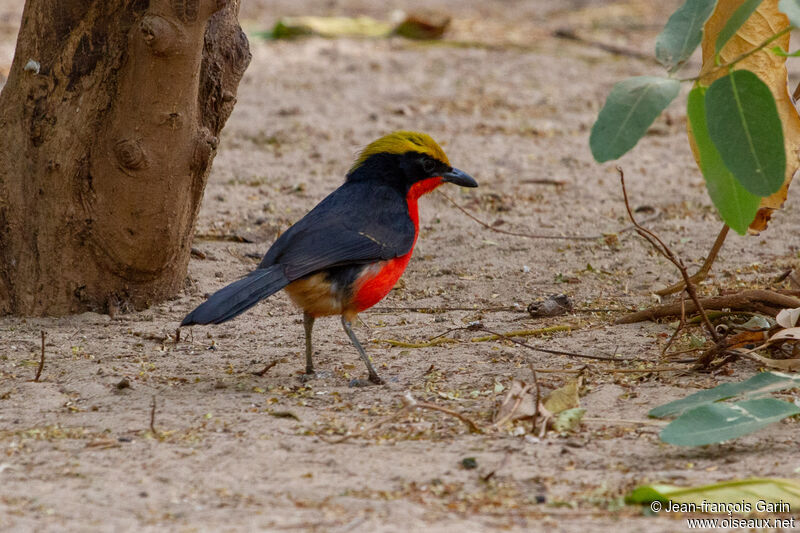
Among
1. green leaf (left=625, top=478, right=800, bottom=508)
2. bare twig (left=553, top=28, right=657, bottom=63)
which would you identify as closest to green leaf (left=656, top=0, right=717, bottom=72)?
green leaf (left=625, top=478, right=800, bottom=508)

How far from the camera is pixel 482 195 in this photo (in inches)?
291

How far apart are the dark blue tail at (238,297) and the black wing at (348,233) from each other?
73 millimetres

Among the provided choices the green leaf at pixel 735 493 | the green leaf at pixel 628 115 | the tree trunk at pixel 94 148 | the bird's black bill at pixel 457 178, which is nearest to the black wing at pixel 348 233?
the bird's black bill at pixel 457 178

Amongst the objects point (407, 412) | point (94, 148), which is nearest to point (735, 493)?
point (407, 412)

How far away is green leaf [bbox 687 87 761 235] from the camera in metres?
3.66

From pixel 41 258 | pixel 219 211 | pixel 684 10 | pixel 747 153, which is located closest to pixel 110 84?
pixel 41 258

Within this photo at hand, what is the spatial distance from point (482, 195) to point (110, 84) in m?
3.22

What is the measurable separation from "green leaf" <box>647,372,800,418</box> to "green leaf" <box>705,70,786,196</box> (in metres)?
0.75

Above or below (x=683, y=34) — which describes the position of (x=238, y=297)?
below

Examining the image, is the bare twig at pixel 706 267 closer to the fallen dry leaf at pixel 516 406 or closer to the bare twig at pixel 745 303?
the bare twig at pixel 745 303

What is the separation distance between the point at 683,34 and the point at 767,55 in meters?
0.89

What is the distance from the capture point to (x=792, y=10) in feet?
10.5

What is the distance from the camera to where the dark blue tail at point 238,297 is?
393 centimetres

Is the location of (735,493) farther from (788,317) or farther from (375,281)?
(375,281)
